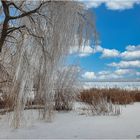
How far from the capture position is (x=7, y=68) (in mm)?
6246

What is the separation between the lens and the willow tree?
17.5ft

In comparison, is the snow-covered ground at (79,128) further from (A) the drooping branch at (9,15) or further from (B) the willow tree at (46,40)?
(A) the drooping branch at (9,15)

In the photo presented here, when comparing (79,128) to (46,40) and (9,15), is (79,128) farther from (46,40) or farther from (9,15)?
(9,15)

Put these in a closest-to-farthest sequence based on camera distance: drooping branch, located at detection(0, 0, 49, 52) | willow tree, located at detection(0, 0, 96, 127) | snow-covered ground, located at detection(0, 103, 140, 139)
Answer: snow-covered ground, located at detection(0, 103, 140, 139), willow tree, located at detection(0, 0, 96, 127), drooping branch, located at detection(0, 0, 49, 52)

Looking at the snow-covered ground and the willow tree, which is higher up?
the willow tree

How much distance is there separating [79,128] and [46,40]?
5.53ft

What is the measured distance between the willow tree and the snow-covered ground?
1.09 ft

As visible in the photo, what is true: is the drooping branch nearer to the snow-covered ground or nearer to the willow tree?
the willow tree

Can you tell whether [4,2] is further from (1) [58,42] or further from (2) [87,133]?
(2) [87,133]

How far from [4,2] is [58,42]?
→ 1258 millimetres

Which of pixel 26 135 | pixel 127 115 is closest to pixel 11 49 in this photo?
pixel 26 135

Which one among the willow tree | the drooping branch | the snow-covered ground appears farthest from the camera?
the drooping branch

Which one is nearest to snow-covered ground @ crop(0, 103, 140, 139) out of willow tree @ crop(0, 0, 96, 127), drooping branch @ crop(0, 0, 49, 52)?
willow tree @ crop(0, 0, 96, 127)

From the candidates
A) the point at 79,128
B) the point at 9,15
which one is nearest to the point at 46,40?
the point at 9,15
